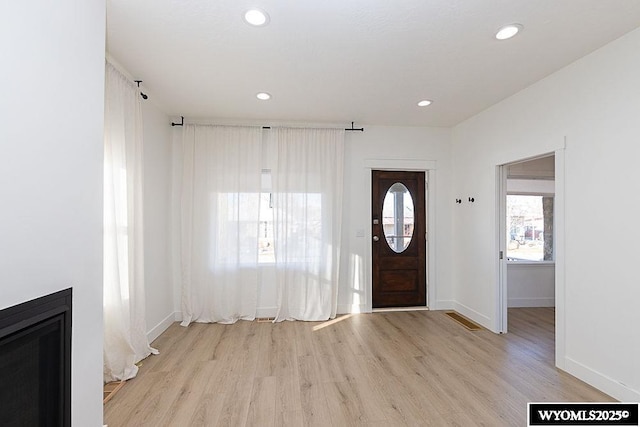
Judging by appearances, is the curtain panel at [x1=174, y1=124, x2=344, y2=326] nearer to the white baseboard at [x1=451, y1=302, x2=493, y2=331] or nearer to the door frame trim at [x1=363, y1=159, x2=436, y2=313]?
the door frame trim at [x1=363, y1=159, x2=436, y2=313]

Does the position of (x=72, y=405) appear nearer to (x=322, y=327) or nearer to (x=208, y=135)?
(x=322, y=327)

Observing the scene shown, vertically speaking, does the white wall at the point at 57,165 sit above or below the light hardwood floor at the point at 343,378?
above

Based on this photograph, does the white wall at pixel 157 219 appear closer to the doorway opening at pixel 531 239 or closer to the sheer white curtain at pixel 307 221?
the sheer white curtain at pixel 307 221

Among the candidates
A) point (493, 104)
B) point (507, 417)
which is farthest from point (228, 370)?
point (493, 104)

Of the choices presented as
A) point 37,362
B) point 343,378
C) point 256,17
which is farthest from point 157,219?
point 343,378

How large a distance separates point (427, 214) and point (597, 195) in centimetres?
221

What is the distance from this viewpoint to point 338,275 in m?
4.14

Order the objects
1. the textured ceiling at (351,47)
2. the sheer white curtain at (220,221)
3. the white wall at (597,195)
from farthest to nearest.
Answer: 1. the sheer white curtain at (220,221)
2. the white wall at (597,195)
3. the textured ceiling at (351,47)

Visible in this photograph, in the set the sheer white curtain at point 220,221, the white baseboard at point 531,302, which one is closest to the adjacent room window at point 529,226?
the white baseboard at point 531,302

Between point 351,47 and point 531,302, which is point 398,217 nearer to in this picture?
point 531,302

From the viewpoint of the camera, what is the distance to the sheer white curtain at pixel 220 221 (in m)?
3.92

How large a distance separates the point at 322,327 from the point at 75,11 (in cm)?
357

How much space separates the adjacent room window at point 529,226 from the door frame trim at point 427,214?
5.39ft

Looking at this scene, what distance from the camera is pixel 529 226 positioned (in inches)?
199
